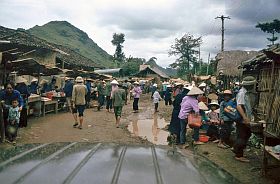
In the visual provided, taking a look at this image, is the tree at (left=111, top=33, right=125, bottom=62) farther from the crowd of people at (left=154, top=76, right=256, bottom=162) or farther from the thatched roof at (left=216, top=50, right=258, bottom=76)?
the crowd of people at (left=154, top=76, right=256, bottom=162)

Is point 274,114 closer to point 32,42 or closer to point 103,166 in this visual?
point 103,166

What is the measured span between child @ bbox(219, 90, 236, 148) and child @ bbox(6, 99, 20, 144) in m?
5.28

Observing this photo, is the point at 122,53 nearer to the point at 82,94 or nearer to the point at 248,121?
the point at 82,94

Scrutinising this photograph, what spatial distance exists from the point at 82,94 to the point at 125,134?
1.93 meters

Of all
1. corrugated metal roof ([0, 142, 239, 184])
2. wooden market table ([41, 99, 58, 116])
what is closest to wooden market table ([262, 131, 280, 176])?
corrugated metal roof ([0, 142, 239, 184])

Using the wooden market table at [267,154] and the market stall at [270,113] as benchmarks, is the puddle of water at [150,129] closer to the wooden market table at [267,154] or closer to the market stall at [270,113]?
the market stall at [270,113]

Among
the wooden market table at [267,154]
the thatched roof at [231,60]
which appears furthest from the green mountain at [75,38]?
the wooden market table at [267,154]

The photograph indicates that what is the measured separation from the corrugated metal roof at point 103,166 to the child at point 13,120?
6162 millimetres

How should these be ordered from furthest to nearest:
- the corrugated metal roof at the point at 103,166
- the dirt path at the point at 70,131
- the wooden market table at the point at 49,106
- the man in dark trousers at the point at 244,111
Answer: the wooden market table at the point at 49,106 < the dirt path at the point at 70,131 < the man in dark trousers at the point at 244,111 < the corrugated metal roof at the point at 103,166

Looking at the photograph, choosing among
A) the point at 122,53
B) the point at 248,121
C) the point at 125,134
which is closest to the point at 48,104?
the point at 125,134

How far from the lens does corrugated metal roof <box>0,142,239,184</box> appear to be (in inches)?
74.0

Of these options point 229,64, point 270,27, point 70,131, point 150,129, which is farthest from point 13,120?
point 270,27

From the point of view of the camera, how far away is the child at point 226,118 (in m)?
7.96

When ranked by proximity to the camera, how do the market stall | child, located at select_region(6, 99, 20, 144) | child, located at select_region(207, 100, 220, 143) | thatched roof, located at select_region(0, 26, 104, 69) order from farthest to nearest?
thatched roof, located at select_region(0, 26, 104, 69)
child, located at select_region(207, 100, 220, 143)
child, located at select_region(6, 99, 20, 144)
the market stall
